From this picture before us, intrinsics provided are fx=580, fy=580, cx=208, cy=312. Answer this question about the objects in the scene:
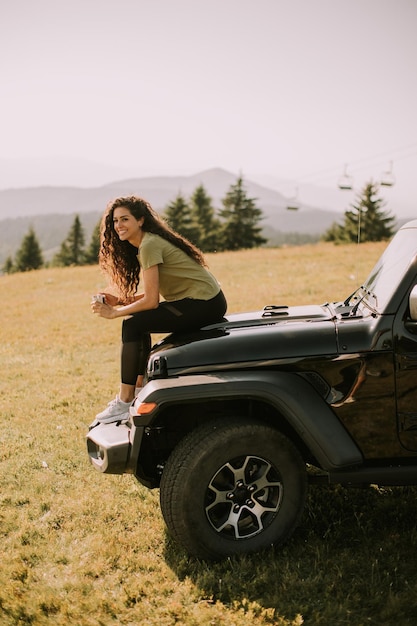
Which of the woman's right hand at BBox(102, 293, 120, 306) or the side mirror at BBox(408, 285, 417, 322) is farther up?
the side mirror at BBox(408, 285, 417, 322)

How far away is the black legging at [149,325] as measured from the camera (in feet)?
14.2

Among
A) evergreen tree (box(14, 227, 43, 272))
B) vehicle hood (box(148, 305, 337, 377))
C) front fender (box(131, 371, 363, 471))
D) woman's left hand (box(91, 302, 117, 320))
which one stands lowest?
evergreen tree (box(14, 227, 43, 272))

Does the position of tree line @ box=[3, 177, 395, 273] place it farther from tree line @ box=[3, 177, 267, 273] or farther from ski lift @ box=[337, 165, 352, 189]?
ski lift @ box=[337, 165, 352, 189]

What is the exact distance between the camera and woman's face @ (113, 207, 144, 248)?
15.6 feet

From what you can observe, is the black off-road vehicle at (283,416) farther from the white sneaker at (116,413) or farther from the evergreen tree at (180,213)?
the evergreen tree at (180,213)

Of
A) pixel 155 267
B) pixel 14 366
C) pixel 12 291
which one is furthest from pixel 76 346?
pixel 12 291

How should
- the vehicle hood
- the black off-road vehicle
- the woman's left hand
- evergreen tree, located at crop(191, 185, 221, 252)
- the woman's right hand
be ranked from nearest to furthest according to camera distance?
the black off-road vehicle → the vehicle hood → the woman's left hand → the woman's right hand → evergreen tree, located at crop(191, 185, 221, 252)

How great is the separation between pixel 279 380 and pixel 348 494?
1.68 metres

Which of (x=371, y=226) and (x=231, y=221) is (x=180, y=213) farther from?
(x=371, y=226)

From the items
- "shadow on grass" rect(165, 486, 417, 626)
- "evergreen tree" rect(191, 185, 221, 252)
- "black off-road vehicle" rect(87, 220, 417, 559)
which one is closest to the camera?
"shadow on grass" rect(165, 486, 417, 626)

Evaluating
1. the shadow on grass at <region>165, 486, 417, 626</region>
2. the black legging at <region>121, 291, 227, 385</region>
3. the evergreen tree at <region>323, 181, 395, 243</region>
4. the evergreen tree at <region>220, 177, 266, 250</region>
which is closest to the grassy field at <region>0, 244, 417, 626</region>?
the shadow on grass at <region>165, 486, 417, 626</region>

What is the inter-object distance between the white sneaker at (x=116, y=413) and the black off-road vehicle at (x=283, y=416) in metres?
0.50

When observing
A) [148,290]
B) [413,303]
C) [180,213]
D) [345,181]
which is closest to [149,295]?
[148,290]

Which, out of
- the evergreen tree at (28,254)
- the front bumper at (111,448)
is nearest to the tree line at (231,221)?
the evergreen tree at (28,254)
